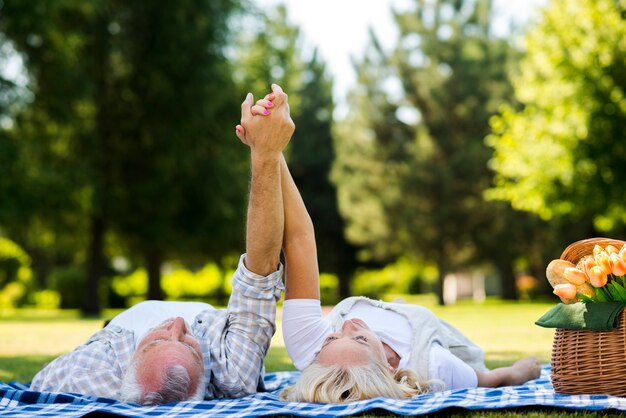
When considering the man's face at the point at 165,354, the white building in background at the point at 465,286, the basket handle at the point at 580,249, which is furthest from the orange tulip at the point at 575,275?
the white building in background at the point at 465,286

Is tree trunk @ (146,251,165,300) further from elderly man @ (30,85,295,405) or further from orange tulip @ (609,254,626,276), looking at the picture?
orange tulip @ (609,254,626,276)

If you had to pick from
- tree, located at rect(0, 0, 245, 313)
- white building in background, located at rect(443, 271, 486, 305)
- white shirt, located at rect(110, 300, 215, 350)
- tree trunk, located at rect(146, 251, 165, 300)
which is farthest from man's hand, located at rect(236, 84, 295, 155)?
white building in background, located at rect(443, 271, 486, 305)

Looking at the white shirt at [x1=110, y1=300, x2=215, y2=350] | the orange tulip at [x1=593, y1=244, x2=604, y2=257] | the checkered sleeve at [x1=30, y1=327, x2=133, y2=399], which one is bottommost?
the checkered sleeve at [x1=30, y1=327, x2=133, y2=399]

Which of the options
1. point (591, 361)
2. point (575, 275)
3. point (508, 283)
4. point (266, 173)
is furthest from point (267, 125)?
point (508, 283)

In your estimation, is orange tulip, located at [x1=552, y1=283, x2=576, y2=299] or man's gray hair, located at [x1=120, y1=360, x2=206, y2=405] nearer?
man's gray hair, located at [x1=120, y1=360, x2=206, y2=405]

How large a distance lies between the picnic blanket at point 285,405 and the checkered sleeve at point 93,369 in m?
0.11

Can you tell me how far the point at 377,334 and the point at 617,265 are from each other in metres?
1.39

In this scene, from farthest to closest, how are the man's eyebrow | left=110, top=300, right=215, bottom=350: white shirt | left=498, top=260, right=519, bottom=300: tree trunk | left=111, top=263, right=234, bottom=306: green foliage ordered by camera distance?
left=498, top=260, right=519, bottom=300: tree trunk → left=111, top=263, right=234, bottom=306: green foliage → left=110, top=300, right=215, bottom=350: white shirt → the man's eyebrow

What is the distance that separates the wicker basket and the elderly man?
5.04 feet

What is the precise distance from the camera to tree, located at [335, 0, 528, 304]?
99.4 ft

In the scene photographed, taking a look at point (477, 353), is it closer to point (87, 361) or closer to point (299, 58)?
point (87, 361)

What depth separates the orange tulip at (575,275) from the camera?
13.5 feet

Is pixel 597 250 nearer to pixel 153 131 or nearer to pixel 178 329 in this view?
pixel 178 329

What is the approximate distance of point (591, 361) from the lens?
4020 mm
